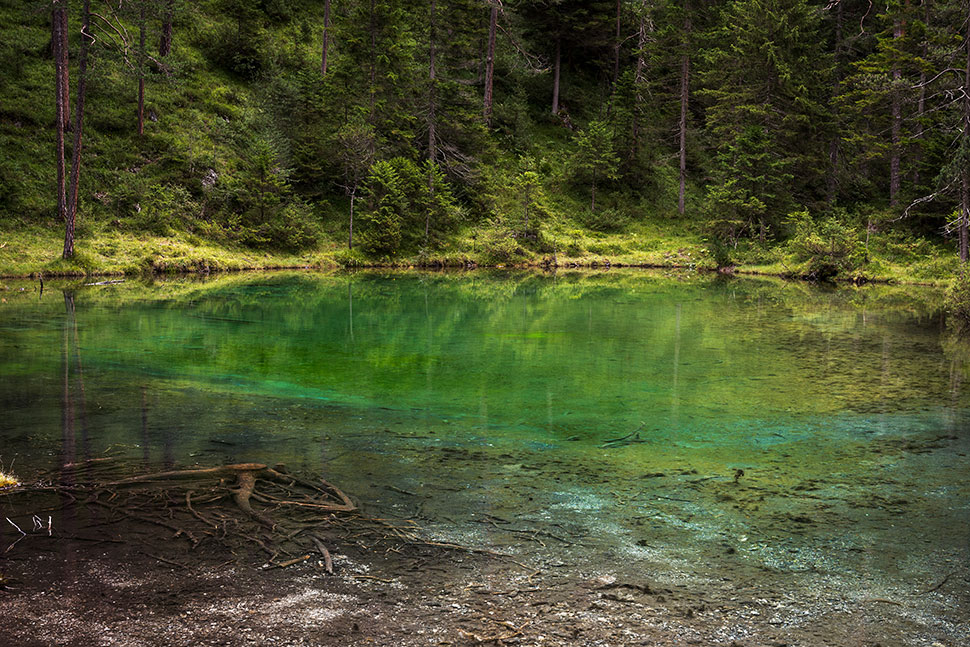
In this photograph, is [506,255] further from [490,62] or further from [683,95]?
[490,62]

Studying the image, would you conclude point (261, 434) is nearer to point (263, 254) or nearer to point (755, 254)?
point (263, 254)

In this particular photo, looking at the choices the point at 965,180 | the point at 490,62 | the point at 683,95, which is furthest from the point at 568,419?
the point at 490,62

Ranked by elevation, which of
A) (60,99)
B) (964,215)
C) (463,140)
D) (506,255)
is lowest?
(506,255)

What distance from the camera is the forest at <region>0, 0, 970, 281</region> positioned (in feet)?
96.5

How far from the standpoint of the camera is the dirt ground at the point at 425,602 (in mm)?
3855

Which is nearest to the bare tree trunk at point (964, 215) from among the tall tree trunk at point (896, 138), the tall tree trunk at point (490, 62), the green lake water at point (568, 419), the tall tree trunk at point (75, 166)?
the green lake water at point (568, 419)

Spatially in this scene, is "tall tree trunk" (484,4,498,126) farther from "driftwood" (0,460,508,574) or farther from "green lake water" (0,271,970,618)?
"driftwood" (0,460,508,574)

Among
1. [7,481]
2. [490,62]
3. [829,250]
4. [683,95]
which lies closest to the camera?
[7,481]

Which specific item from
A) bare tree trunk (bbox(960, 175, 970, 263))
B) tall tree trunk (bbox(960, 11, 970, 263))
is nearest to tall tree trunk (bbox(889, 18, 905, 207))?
bare tree trunk (bbox(960, 175, 970, 263))

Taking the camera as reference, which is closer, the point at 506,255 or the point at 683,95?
the point at 506,255

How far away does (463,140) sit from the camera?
4091 cm

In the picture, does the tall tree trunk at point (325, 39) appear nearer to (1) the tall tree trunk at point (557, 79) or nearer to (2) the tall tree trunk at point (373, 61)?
(2) the tall tree trunk at point (373, 61)

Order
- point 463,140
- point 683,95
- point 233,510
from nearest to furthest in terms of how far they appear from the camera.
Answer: point 233,510 < point 463,140 < point 683,95

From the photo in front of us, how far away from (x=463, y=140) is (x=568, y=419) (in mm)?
34111
